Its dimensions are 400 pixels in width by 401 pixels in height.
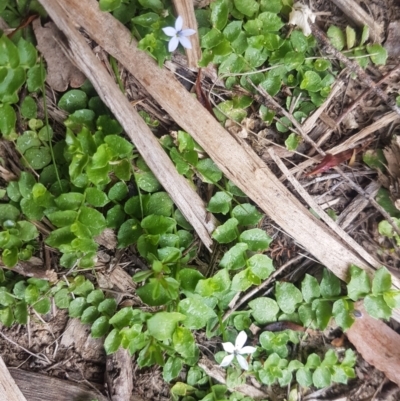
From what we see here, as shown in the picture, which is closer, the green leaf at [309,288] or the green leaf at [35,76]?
the green leaf at [35,76]

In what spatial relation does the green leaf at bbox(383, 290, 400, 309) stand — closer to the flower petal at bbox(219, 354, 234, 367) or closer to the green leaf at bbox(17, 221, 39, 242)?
the flower petal at bbox(219, 354, 234, 367)

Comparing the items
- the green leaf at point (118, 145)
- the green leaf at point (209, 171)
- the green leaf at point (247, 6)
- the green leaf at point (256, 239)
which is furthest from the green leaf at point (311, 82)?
the green leaf at point (118, 145)

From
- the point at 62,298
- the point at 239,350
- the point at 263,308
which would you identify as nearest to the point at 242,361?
the point at 239,350

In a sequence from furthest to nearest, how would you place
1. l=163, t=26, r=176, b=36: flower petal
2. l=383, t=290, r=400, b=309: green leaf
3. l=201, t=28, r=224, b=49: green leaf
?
l=383, t=290, r=400, b=309: green leaf → l=201, t=28, r=224, b=49: green leaf → l=163, t=26, r=176, b=36: flower petal

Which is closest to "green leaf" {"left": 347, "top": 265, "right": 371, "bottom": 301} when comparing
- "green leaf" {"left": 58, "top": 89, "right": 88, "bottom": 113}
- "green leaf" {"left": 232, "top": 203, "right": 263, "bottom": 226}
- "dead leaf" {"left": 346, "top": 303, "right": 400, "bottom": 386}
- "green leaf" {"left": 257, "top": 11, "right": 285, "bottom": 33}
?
"dead leaf" {"left": 346, "top": 303, "right": 400, "bottom": 386}

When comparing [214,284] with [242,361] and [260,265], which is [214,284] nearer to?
[260,265]

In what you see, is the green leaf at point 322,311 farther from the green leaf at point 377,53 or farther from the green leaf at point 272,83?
the green leaf at point 377,53
